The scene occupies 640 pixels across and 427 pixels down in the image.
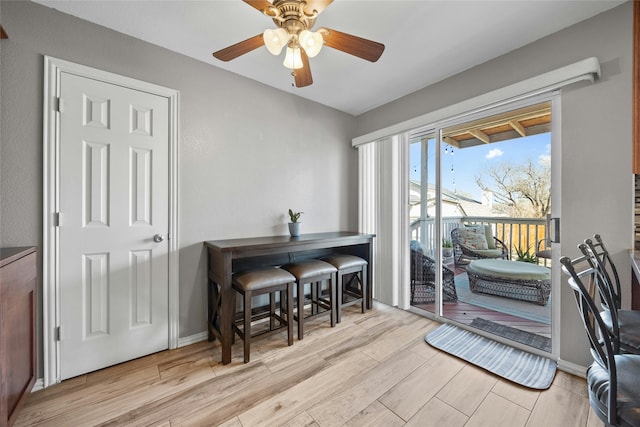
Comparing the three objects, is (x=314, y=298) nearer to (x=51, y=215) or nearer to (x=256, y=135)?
(x=256, y=135)

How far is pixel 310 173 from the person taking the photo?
9.77ft

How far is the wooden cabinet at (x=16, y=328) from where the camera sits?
1.15 meters

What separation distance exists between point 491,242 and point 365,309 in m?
1.50

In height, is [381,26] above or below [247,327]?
above

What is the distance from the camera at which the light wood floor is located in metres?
1.37

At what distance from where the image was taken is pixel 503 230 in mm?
2363

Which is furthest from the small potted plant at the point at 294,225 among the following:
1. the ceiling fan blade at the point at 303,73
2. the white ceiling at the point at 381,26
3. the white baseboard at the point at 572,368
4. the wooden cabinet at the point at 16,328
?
the white baseboard at the point at 572,368

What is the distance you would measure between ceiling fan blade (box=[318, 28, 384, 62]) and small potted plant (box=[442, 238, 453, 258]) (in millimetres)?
1948

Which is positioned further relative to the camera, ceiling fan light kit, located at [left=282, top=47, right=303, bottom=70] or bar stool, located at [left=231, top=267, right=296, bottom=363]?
bar stool, located at [left=231, top=267, right=296, bottom=363]

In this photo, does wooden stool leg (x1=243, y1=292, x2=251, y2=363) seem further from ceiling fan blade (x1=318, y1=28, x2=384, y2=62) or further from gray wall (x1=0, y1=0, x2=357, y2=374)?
ceiling fan blade (x1=318, y1=28, x2=384, y2=62)

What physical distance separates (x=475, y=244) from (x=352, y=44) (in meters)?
2.30

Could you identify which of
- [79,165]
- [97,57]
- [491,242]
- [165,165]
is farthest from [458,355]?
[97,57]

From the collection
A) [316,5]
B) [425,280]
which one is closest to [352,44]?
[316,5]

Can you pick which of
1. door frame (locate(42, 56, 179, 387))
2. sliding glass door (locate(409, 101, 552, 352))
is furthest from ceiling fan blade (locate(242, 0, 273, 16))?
sliding glass door (locate(409, 101, 552, 352))
